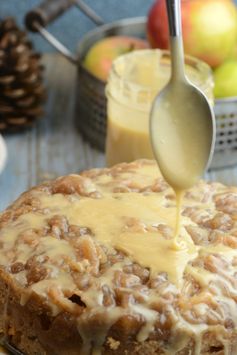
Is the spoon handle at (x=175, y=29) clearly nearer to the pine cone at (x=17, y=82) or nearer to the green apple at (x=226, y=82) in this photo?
the green apple at (x=226, y=82)

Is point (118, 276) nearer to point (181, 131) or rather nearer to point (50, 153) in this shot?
point (181, 131)

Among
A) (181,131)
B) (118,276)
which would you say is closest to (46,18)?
(181,131)

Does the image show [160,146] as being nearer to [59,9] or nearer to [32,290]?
[32,290]

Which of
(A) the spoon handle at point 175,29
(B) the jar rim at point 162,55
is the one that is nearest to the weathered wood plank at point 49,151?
(B) the jar rim at point 162,55

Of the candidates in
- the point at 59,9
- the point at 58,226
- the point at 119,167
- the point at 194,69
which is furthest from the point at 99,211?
the point at 59,9

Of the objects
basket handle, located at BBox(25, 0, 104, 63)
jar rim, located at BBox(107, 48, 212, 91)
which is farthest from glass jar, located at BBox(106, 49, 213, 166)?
basket handle, located at BBox(25, 0, 104, 63)

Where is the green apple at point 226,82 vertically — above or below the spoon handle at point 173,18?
below

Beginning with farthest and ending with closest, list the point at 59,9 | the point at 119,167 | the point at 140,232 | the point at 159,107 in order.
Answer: the point at 59,9 < the point at 119,167 < the point at 159,107 < the point at 140,232
